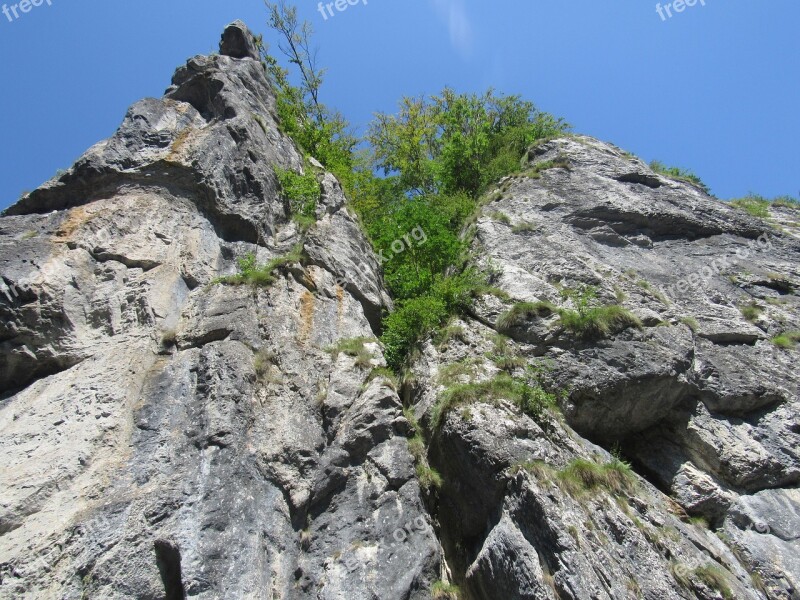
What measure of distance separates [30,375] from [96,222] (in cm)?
342

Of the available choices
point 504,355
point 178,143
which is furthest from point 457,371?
point 178,143

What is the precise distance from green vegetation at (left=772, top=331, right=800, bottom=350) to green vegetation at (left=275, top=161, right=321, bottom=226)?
10.9m

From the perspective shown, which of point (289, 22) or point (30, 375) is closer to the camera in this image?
point (30, 375)

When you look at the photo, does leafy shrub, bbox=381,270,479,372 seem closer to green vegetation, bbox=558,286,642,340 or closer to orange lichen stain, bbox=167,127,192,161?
green vegetation, bbox=558,286,642,340

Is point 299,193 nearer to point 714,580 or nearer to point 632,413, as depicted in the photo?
point 632,413

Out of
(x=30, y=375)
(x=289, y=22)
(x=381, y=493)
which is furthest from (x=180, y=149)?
(x=289, y=22)

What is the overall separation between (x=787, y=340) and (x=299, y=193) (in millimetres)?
11758

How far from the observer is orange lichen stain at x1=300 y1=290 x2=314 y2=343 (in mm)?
10789

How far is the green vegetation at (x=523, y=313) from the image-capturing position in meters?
11.5

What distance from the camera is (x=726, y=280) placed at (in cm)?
1412

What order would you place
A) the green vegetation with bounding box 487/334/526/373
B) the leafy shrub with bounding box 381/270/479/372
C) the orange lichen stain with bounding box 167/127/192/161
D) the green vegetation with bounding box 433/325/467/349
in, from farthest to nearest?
the orange lichen stain with bounding box 167/127/192/161 → the leafy shrub with bounding box 381/270/479/372 → the green vegetation with bounding box 433/325/467/349 → the green vegetation with bounding box 487/334/526/373

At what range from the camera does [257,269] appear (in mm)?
11375

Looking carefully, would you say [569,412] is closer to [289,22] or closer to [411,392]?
[411,392]
